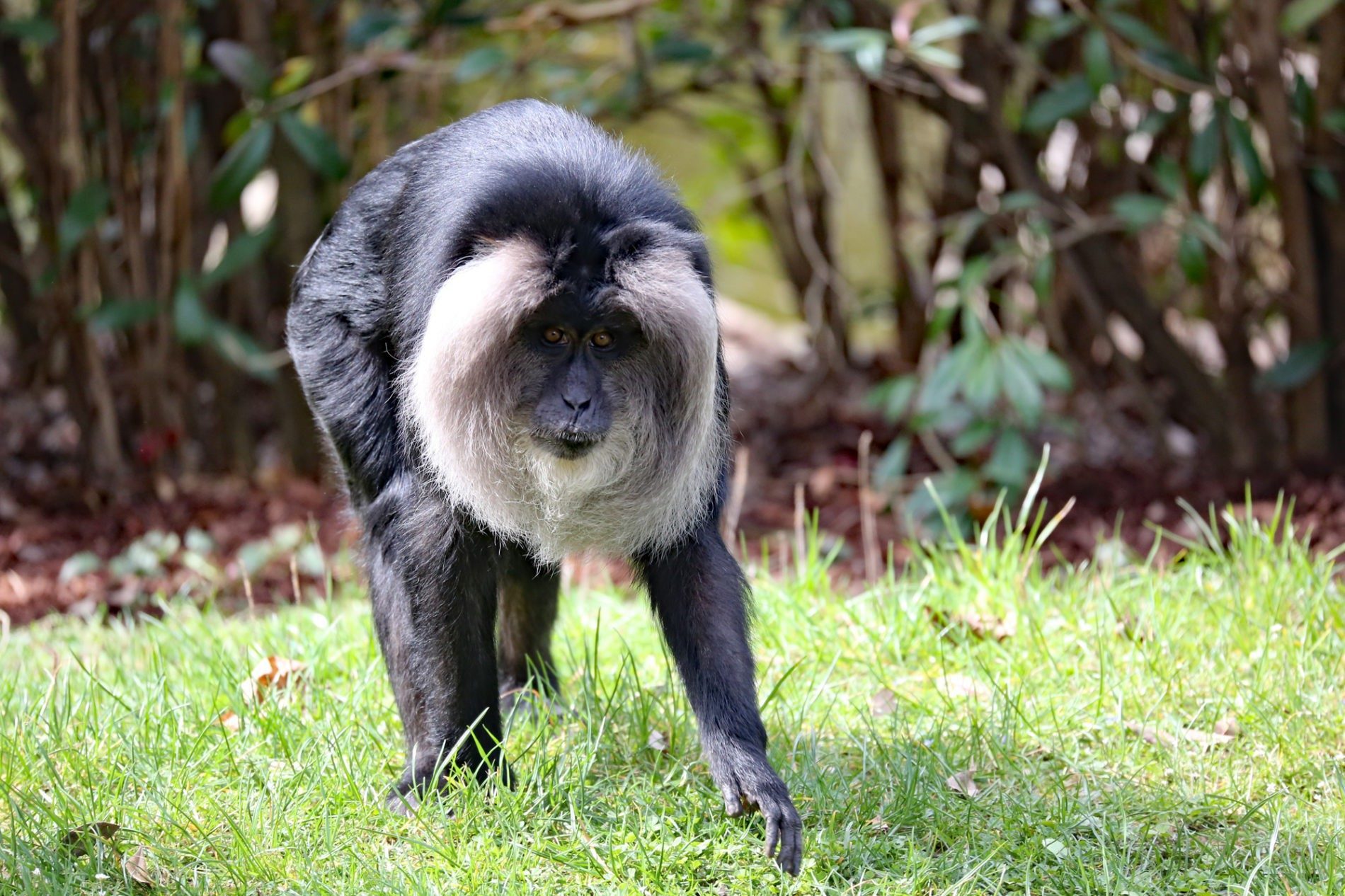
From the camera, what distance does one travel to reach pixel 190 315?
17.7 feet

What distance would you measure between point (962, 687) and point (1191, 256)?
2.17m

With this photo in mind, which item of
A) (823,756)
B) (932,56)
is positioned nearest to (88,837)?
(823,756)

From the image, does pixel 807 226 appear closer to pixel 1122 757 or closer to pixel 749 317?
pixel 1122 757

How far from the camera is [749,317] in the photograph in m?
9.71

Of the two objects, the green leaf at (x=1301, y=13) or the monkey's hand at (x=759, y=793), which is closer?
the monkey's hand at (x=759, y=793)

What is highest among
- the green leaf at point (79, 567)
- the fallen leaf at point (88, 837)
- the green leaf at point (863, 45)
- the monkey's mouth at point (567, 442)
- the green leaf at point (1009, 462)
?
the green leaf at point (863, 45)

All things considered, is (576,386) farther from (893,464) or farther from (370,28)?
(370,28)

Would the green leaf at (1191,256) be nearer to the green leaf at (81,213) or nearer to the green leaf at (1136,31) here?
→ the green leaf at (1136,31)

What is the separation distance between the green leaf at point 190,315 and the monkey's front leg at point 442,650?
285 cm

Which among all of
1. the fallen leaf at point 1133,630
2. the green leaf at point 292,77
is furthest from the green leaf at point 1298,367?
the green leaf at point 292,77

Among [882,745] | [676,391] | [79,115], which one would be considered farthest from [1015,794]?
[79,115]

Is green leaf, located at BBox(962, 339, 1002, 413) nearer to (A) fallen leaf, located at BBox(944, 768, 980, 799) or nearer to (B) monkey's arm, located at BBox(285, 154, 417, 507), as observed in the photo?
(A) fallen leaf, located at BBox(944, 768, 980, 799)

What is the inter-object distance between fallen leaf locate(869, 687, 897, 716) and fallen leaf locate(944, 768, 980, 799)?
349mm

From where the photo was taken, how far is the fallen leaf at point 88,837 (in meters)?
2.43
